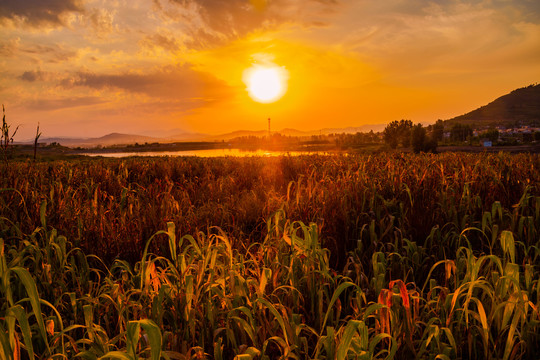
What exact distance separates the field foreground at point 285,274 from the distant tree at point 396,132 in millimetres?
129722

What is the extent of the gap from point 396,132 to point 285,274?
13969cm

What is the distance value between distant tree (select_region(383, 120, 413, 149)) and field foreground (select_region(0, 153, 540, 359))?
426 feet

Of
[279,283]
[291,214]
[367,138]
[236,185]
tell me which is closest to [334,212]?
[291,214]

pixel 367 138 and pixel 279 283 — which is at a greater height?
pixel 367 138

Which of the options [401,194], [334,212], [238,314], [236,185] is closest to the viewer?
[238,314]

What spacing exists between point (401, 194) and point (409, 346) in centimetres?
328

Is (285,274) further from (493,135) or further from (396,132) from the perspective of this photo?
(493,135)

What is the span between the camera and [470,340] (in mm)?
1791

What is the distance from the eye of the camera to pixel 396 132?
130 metres

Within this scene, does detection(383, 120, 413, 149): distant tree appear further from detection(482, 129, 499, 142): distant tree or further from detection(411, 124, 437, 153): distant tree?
detection(482, 129, 499, 142): distant tree

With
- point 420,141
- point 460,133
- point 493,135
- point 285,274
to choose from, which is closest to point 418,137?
point 420,141

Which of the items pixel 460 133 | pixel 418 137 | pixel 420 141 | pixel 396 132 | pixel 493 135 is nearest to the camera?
pixel 420 141

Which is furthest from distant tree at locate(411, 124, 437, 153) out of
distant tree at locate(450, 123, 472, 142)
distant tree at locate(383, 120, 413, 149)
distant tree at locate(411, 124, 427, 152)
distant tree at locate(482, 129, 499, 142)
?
distant tree at locate(450, 123, 472, 142)

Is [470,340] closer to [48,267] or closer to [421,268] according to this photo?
[421,268]
